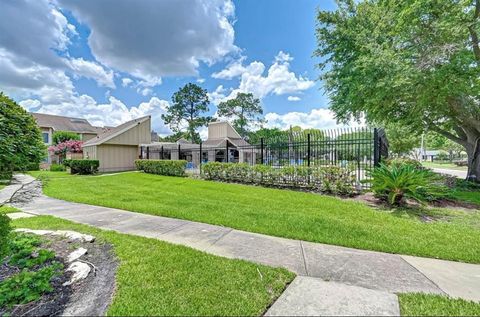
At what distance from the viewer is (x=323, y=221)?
519 centimetres

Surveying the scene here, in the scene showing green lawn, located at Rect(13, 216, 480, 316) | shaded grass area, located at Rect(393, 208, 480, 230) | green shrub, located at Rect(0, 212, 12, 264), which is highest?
green shrub, located at Rect(0, 212, 12, 264)

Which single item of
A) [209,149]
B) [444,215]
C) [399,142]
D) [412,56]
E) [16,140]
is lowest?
[444,215]

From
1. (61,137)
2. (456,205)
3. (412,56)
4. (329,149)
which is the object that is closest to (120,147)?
(61,137)

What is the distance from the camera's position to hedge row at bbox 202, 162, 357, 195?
27.1ft

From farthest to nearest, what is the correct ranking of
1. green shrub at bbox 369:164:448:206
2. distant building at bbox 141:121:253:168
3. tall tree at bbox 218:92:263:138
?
tall tree at bbox 218:92:263:138, distant building at bbox 141:121:253:168, green shrub at bbox 369:164:448:206

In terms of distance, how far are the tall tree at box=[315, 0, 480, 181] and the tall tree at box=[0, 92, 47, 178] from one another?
33.5ft

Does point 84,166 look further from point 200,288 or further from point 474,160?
point 474,160

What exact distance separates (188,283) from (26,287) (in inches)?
71.8

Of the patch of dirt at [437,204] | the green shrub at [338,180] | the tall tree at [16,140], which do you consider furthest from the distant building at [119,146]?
the patch of dirt at [437,204]

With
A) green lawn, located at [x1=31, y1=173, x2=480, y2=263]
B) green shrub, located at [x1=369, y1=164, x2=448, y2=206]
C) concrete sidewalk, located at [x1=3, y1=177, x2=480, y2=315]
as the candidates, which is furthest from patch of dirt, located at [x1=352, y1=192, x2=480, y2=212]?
concrete sidewalk, located at [x1=3, y1=177, x2=480, y2=315]

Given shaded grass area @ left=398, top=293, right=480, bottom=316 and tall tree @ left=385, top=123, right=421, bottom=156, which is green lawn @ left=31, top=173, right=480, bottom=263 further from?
tall tree @ left=385, top=123, right=421, bottom=156

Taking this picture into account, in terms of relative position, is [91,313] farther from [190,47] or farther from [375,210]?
[190,47]

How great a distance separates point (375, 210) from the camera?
634cm

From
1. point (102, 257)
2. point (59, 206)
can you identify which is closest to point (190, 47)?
point (59, 206)
